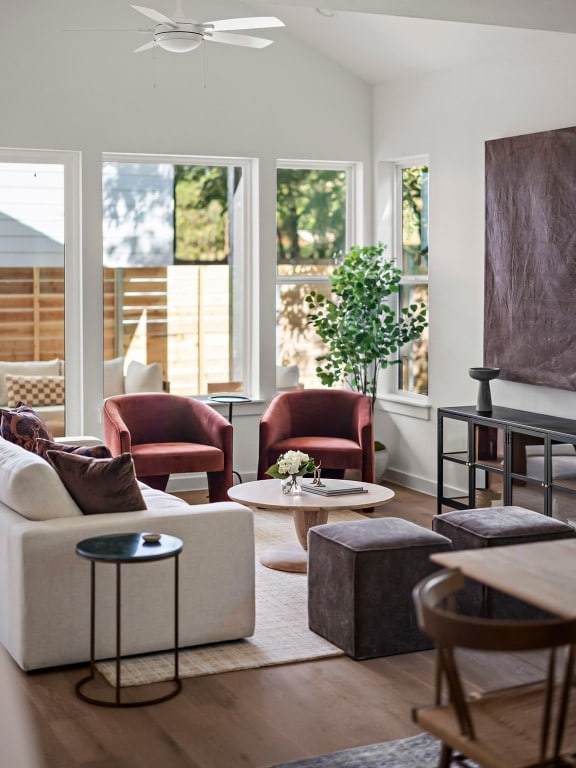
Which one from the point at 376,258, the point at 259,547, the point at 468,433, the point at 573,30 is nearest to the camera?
the point at 573,30

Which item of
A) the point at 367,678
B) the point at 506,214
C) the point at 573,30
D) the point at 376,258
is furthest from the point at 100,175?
the point at 367,678

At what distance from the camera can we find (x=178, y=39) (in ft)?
17.5

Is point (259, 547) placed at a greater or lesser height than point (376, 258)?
lesser

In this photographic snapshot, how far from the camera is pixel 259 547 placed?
20.3 feet

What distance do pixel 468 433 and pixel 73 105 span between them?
3394 millimetres

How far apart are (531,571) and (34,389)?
5281 mm

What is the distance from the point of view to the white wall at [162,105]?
23.5 ft

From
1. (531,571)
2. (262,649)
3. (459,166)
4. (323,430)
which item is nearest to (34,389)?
(323,430)

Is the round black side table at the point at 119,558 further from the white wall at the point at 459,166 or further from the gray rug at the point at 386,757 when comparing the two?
the white wall at the point at 459,166

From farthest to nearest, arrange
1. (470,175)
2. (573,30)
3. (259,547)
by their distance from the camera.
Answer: (470,175)
(259,547)
(573,30)

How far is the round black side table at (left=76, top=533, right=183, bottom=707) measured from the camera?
12.7 feet

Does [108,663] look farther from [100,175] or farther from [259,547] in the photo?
[100,175]

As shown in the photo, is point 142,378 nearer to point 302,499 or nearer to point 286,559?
point 286,559

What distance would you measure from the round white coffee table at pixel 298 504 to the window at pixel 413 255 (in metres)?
2.36
